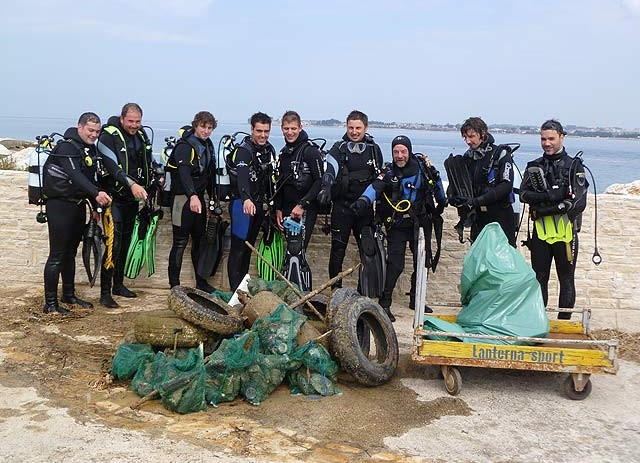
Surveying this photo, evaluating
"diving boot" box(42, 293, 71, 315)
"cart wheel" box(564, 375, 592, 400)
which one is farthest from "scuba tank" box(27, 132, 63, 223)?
"cart wheel" box(564, 375, 592, 400)

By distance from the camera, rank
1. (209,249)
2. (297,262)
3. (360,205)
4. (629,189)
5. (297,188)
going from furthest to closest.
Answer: (629,189)
(209,249)
(297,262)
(297,188)
(360,205)

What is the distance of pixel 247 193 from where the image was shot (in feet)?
20.4

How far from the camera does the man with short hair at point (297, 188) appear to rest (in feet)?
20.7

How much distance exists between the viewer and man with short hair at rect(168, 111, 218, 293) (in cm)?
634

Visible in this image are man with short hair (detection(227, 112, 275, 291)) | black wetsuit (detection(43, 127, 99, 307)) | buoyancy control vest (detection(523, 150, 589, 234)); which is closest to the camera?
buoyancy control vest (detection(523, 150, 589, 234))

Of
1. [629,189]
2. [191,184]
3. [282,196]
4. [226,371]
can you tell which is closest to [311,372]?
[226,371]

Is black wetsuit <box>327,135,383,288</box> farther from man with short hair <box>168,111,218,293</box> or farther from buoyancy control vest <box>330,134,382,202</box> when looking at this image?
man with short hair <box>168,111,218,293</box>

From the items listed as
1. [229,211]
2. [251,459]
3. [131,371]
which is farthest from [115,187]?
[251,459]

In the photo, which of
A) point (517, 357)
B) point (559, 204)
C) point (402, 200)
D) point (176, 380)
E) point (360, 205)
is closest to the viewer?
point (176, 380)

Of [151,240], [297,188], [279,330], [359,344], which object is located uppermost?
[297,188]

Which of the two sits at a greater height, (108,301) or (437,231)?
(437,231)

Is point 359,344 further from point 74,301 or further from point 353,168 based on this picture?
point 74,301

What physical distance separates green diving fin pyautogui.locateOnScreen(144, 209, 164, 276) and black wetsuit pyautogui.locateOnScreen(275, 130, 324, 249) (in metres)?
1.28

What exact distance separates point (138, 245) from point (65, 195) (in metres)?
1.16
